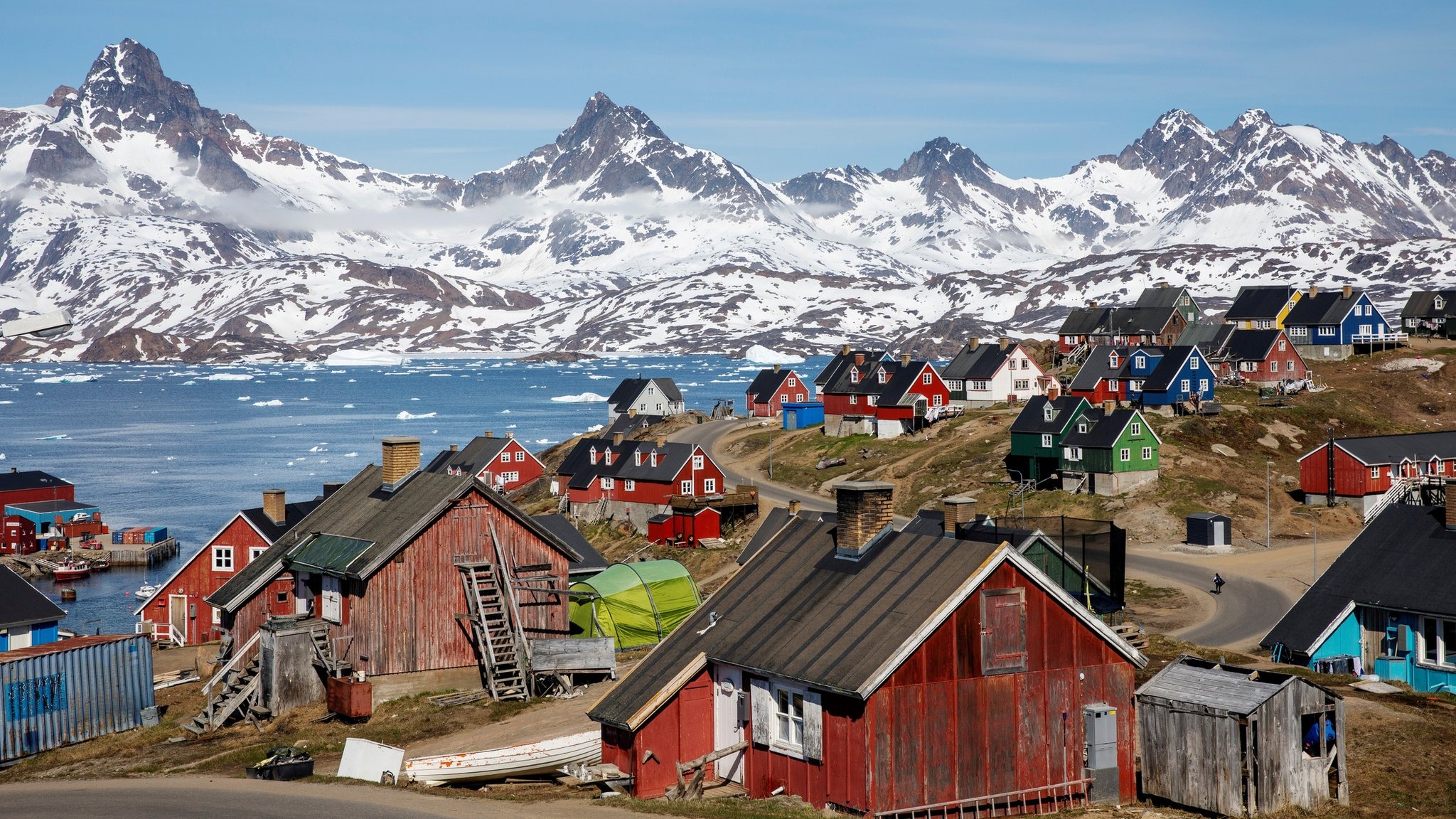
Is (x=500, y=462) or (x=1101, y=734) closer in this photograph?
(x=1101, y=734)

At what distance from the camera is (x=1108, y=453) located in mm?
72750

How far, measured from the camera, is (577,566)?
4200 cm

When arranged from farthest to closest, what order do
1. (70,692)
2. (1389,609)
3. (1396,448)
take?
1. (1396,448)
2. (1389,609)
3. (70,692)

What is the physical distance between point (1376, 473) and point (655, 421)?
67.3 metres

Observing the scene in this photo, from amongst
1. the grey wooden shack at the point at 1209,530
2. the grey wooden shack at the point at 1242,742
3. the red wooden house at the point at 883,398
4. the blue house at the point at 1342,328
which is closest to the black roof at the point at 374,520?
the grey wooden shack at the point at 1242,742

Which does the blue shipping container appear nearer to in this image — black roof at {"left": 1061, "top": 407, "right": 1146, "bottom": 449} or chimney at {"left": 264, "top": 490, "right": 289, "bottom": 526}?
chimney at {"left": 264, "top": 490, "right": 289, "bottom": 526}

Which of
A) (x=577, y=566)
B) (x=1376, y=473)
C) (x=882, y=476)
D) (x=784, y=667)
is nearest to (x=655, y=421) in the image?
(x=882, y=476)

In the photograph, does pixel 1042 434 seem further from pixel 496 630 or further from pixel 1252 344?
pixel 496 630

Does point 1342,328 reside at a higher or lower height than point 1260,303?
lower

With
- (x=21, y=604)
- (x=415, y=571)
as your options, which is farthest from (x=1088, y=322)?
(x=21, y=604)

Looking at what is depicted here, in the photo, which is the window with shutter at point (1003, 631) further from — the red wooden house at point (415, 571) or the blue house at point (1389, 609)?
the red wooden house at point (415, 571)

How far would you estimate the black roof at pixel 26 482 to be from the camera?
9369 cm

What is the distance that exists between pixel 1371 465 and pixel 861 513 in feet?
173

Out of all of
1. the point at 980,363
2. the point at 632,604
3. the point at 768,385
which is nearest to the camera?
the point at 632,604
